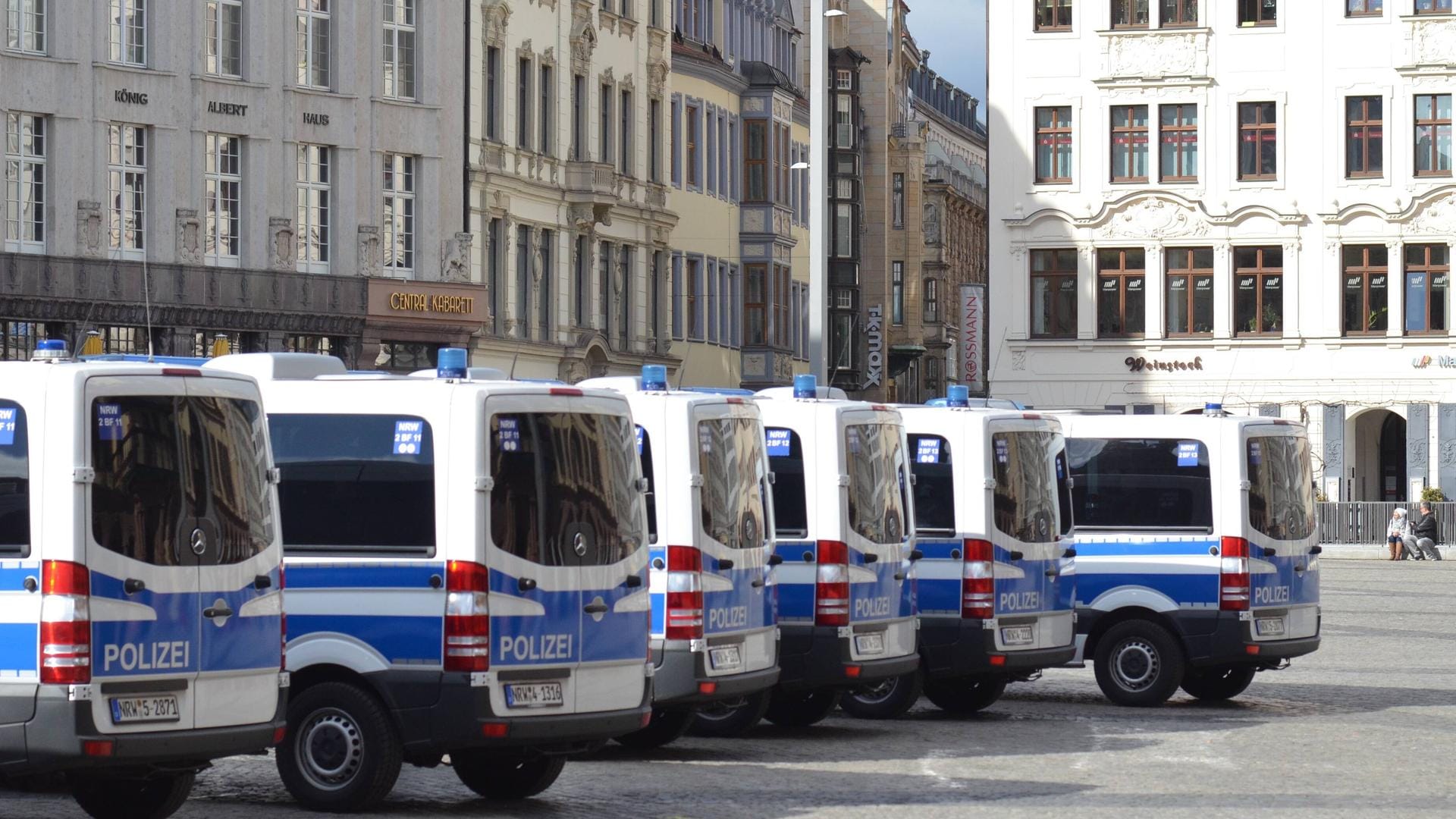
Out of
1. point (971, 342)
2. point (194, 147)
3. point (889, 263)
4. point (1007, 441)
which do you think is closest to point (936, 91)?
point (889, 263)

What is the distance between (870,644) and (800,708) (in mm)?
1153

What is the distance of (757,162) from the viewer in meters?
68.7

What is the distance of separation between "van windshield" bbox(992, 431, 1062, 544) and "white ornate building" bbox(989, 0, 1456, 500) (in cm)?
4140

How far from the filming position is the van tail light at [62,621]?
36.6 feet

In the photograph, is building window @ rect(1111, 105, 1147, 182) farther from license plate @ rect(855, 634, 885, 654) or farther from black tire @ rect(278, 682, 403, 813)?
black tire @ rect(278, 682, 403, 813)

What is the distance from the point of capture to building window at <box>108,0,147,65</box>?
44.0 m

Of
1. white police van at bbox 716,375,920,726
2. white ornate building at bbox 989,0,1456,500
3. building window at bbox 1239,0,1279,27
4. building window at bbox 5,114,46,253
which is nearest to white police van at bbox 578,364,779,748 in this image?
white police van at bbox 716,375,920,726

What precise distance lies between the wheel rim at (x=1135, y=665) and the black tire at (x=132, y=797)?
1022 centimetres

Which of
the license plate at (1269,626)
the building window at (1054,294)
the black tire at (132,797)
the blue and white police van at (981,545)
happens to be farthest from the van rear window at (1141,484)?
the building window at (1054,294)

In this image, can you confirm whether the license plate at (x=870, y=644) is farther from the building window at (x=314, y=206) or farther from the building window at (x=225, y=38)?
the building window at (x=314, y=206)

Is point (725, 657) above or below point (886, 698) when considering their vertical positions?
above

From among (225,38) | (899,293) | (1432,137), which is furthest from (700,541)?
(899,293)

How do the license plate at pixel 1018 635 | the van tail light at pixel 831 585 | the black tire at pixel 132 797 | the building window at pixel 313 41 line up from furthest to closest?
1. the building window at pixel 313 41
2. the license plate at pixel 1018 635
3. the van tail light at pixel 831 585
4. the black tire at pixel 132 797

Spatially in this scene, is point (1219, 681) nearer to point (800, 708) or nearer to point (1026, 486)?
point (1026, 486)
